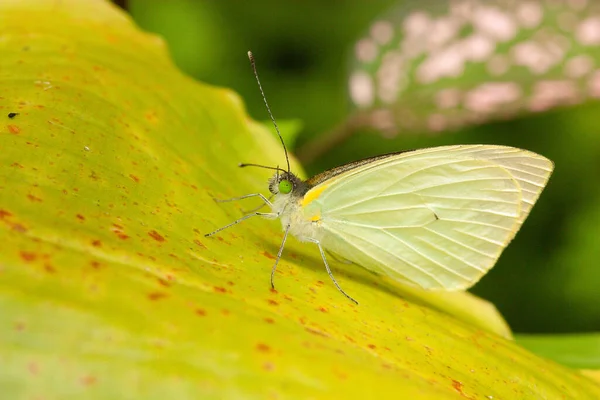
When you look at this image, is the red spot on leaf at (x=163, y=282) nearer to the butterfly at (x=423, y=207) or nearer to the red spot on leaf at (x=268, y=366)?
the red spot on leaf at (x=268, y=366)

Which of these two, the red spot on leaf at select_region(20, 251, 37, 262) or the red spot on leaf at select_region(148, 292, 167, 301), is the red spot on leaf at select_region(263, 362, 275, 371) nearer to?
the red spot on leaf at select_region(148, 292, 167, 301)

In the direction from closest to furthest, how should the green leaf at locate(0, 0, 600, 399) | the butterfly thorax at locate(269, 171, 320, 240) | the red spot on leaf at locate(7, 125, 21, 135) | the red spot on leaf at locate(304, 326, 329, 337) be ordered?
the green leaf at locate(0, 0, 600, 399), the red spot on leaf at locate(304, 326, 329, 337), the red spot on leaf at locate(7, 125, 21, 135), the butterfly thorax at locate(269, 171, 320, 240)

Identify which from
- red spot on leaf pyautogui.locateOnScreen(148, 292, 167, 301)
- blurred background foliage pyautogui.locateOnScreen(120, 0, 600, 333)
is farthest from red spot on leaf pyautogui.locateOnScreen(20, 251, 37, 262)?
blurred background foliage pyautogui.locateOnScreen(120, 0, 600, 333)

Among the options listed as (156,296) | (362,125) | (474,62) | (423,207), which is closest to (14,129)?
(156,296)

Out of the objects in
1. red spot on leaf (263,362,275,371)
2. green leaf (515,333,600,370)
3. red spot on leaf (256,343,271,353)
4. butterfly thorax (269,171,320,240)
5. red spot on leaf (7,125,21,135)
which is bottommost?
green leaf (515,333,600,370)

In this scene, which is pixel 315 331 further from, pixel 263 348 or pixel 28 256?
pixel 28 256

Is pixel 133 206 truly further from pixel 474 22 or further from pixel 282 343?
pixel 474 22
